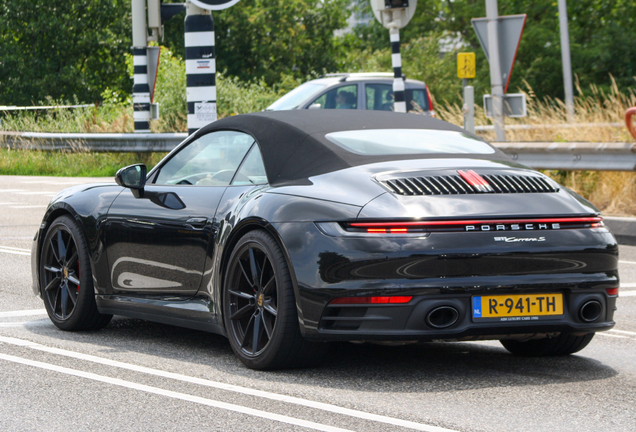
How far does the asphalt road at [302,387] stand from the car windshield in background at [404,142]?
3.75 ft

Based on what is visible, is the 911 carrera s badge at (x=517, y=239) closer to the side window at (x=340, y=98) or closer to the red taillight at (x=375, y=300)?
the red taillight at (x=375, y=300)

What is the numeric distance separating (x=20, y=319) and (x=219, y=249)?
227 cm

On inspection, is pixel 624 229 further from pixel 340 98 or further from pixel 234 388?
pixel 234 388

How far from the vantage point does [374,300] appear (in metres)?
5.06

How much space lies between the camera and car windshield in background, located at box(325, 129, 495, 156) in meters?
5.82

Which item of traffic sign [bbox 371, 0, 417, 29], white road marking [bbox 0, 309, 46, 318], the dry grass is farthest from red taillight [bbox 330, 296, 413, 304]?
traffic sign [bbox 371, 0, 417, 29]

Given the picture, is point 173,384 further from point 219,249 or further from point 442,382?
point 442,382

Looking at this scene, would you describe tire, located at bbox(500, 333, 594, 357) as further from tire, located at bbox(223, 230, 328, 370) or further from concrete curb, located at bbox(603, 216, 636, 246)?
concrete curb, located at bbox(603, 216, 636, 246)

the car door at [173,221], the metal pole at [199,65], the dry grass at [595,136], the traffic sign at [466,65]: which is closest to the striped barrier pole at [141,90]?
the traffic sign at [466,65]

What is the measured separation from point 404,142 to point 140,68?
1745 centimetres

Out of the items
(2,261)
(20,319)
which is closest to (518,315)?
(20,319)

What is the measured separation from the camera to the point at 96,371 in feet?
18.5

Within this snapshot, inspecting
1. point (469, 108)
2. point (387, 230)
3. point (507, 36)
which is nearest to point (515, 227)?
point (387, 230)

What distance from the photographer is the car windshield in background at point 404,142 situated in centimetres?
582
